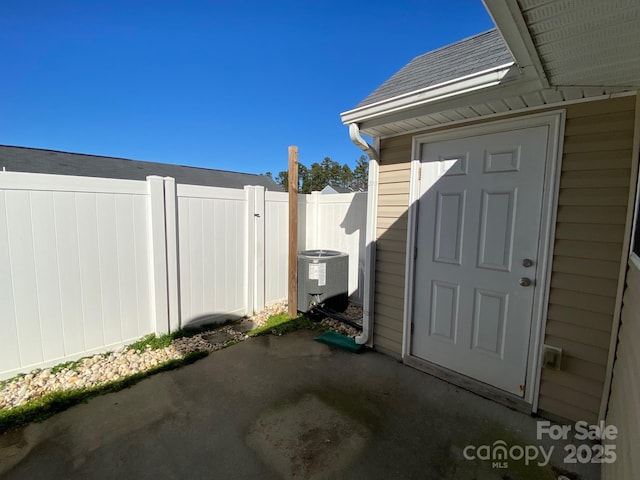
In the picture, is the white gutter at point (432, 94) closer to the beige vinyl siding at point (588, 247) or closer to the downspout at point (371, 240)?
the downspout at point (371, 240)

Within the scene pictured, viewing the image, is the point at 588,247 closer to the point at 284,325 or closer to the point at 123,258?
the point at 284,325

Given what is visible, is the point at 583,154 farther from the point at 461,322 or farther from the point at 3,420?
the point at 3,420

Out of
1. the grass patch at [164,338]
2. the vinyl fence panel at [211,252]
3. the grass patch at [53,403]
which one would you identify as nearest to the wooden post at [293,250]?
the vinyl fence panel at [211,252]

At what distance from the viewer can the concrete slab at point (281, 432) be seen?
61.4 inches

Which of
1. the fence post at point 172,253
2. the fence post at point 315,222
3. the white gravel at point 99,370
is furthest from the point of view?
the fence post at point 315,222

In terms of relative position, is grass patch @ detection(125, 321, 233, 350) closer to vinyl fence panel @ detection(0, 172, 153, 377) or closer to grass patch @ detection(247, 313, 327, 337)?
vinyl fence panel @ detection(0, 172, 153, 377)

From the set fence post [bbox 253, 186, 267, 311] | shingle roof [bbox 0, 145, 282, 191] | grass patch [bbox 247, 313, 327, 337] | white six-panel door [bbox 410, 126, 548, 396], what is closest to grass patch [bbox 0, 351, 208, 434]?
grass patch [bbox 247, 313, 327, 337]

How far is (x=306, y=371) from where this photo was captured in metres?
2.60

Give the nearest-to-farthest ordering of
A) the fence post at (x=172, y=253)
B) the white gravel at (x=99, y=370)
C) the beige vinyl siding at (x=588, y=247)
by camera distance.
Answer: the beige vinyl siding at (x=588, y=247), the white gravel at (x=99, y=370), the fence post at (x=172, y=253)

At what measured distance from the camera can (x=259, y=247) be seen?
408 centimetres

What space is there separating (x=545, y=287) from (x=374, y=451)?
5.41 feet

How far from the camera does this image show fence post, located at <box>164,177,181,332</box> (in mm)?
3125

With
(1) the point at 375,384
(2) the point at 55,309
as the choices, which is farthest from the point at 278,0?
(1) the point at 375,384

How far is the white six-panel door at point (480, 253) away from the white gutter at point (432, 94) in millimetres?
466
